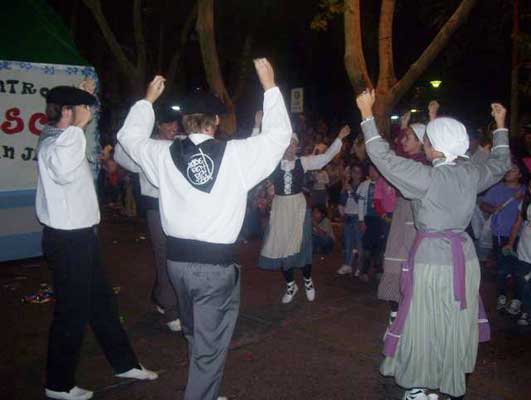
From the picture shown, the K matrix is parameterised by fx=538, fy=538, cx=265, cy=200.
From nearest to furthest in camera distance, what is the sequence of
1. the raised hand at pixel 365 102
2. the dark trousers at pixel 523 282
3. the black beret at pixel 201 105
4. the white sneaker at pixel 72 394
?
the black beret at pixel 201 105
the raised hand at pixel 365 102
the white sneaker at pixel 72 394
the dark trousers at pixel 523 282

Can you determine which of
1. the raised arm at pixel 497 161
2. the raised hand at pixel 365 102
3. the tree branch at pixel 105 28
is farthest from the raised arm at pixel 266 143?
the tree branch at pixel 105 28

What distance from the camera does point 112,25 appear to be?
2058cm

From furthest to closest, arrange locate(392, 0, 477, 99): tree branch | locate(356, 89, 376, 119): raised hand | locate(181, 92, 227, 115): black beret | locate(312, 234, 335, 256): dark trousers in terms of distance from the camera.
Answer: locate(392, 0, 477, 99): tree branch < locate(312, 234, 335, 256): dark trousers < locate(356, 89, 376, 119): raised hand < locate(181, 92, 227, 115): black beret

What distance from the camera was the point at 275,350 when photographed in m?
4.77

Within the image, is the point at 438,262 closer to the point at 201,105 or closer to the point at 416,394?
the point at 416,394

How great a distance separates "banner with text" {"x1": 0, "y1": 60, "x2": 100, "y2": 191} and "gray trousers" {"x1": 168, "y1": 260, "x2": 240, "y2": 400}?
451cm

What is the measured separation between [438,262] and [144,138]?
2006 millimetres

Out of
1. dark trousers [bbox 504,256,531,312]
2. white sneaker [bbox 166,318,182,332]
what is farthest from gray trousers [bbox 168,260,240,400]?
dark trousers [bbox 504,256,531,312]

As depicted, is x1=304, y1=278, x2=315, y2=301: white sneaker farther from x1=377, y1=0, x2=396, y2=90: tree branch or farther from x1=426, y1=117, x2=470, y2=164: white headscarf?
x1=377, y1=0, x2=396, y2=90: tree branch

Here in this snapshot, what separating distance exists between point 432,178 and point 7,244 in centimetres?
590

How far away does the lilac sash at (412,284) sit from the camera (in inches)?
134

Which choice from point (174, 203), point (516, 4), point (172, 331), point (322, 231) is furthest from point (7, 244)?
point (516, 4)

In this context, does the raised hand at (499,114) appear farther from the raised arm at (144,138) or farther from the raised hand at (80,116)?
the raised hand at (80,116)

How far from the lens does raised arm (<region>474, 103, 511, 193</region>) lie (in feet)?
11.8
